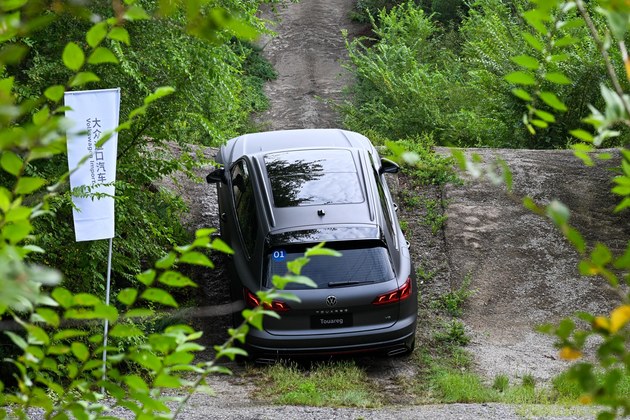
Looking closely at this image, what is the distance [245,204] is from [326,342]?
1.88 metres

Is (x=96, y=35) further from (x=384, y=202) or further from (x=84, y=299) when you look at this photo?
(x=384, y=202)

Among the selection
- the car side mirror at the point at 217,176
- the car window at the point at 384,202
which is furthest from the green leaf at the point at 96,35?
the car side mirror at the point at 217,176

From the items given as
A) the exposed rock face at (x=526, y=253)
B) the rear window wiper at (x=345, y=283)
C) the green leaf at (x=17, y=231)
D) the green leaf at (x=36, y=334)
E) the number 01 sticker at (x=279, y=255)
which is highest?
the green leaf at (x=17, y=231)

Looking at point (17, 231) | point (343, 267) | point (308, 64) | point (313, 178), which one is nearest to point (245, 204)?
point (313, 178)

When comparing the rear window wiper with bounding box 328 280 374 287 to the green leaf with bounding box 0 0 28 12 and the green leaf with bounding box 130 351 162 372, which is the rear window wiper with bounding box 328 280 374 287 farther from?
the green leaf with bounding box 0 0 28 12

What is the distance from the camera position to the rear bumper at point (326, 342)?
8.46 m

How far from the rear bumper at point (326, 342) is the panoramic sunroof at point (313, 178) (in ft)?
4.39

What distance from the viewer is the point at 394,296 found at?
857 centimetres

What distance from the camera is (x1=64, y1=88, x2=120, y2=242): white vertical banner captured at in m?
7.49

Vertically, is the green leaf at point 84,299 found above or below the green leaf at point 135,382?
above

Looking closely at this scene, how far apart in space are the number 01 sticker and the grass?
1.01 metres

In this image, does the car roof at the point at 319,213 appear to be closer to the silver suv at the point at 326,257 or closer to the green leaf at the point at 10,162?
the silver suv at the point at 326,257

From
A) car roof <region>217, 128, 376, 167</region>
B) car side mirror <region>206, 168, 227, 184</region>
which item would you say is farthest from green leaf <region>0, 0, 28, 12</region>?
car side mirror <region>206, 168, 227, 184</region>

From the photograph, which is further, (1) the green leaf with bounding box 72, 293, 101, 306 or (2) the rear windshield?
(2) the rear windshield
